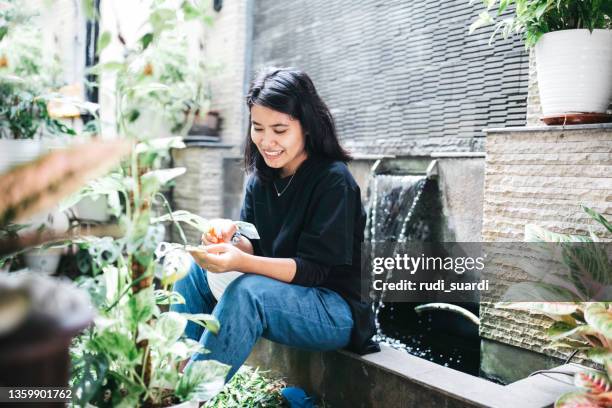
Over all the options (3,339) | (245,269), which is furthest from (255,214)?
(3,339)

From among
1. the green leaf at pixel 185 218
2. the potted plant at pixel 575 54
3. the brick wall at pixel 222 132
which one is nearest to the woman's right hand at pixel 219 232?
the green leaf at pixel 185 218

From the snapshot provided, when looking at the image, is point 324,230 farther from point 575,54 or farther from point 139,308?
point 575,54

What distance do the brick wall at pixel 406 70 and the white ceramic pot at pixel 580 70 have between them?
90 cm

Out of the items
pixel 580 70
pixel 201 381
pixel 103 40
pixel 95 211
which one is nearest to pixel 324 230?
pixel 201 381

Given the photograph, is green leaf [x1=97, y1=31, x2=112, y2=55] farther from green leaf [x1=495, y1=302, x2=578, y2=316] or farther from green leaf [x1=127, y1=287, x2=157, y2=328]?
green leaf [x1=495, y1=302, x2=578, y2=316]

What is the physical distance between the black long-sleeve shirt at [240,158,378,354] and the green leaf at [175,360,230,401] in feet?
1.72

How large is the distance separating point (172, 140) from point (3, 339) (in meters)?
0.67

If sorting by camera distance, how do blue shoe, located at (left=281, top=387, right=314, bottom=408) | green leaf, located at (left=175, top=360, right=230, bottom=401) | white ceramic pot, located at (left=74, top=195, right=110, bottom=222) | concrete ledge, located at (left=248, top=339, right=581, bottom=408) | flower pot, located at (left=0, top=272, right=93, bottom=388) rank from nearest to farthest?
1. flower pot, located at (left=0, top=272, right=93, bottom=388)
2. green leaf, located at (left=175, top=360, right=230, bottom=401)
3. concrete ledge, located at (left=248, top=339, right=581, bottom=408)
4. blue shoe, located at (left=281, top=387, right=314, bottom=408)
5. white ceramic pot, located at (left=74, top=195, right=110, bottom=222)

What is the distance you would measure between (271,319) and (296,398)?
482 millimetres

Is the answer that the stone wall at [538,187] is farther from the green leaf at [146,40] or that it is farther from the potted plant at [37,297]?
the potted plant at [37,297]

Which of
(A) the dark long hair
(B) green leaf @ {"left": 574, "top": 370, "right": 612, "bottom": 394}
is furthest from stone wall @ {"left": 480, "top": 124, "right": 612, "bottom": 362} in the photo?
(A) the dark long hair

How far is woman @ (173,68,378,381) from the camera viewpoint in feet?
5.35

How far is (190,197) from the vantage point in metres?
5.22

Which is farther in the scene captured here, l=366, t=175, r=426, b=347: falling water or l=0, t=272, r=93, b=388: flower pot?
l=366, t=175, r=426, b=347: falling water
